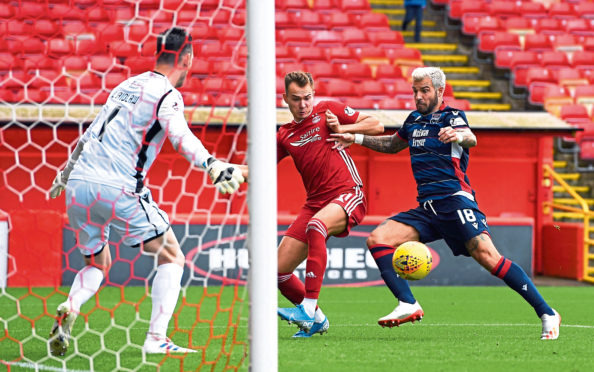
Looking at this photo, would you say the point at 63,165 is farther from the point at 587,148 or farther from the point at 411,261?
the point at 587,148

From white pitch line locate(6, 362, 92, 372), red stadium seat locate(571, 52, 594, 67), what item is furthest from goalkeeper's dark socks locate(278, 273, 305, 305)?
red stadium seat locate(571, 52, 594, 67)

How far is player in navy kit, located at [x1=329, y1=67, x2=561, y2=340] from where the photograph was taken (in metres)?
6.15

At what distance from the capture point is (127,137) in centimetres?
508

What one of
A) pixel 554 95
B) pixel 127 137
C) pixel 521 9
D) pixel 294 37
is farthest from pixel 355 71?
pixel 127 137

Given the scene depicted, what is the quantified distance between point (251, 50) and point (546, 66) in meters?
13.8

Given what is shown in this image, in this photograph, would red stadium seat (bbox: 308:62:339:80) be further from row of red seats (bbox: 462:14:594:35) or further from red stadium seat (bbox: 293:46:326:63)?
row of red seats (bbox: 462:14:594:35)

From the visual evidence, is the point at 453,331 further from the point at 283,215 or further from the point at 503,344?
the point at 283,215

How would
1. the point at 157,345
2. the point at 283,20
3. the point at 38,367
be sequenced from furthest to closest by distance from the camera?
the point at 283,20
the point at 157,345
the point at 38,367

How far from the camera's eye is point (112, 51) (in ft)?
32.5

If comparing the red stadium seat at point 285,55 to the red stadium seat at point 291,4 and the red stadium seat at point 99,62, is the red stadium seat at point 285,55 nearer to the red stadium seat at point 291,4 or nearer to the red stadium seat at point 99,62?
the red stadium seat at point 291,4

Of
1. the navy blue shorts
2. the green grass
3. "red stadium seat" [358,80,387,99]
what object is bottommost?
the green grass

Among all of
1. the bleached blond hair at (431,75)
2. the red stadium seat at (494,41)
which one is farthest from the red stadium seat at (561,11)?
the bleached blond hair at (431,75)

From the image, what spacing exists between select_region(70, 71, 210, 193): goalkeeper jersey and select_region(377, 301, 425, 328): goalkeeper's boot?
202 centimetres

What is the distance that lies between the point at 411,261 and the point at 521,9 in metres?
13.5
